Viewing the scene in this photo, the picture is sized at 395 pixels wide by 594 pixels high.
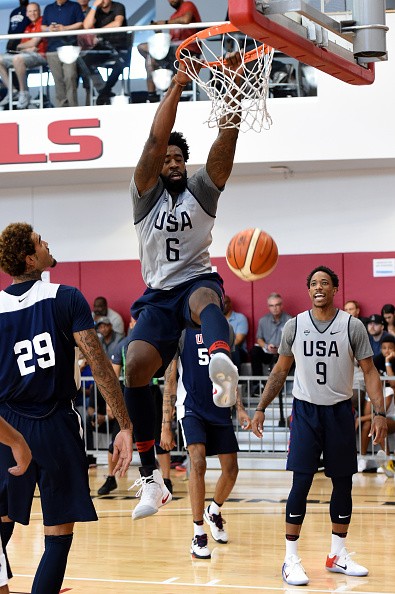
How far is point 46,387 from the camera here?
498 centimetres

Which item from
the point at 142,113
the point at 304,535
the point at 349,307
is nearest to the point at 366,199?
the point at 349,307

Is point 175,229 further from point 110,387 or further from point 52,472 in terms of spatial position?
point 52,472

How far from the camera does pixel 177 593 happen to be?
659cm

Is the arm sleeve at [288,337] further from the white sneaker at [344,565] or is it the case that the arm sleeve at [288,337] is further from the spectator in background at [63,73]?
the spectator in background at [63,73]

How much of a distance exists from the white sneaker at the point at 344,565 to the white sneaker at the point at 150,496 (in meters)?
2.14

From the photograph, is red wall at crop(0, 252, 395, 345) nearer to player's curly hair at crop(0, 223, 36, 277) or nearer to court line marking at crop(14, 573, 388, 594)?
court line marking at crop(14, 573, 388, 594)

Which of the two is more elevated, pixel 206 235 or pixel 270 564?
pixel 206 235

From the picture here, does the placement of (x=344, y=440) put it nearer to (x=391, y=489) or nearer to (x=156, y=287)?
(x=156, y=287)

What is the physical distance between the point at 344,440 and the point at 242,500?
3640 mm

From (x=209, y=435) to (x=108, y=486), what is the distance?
3.02 meters

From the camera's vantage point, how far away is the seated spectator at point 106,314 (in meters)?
15.3

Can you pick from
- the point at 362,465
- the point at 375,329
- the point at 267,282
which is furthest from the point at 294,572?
the point at 267,282

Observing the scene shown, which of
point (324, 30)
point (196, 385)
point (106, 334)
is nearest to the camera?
point (324, 30)

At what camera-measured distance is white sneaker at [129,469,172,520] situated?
534 cm
